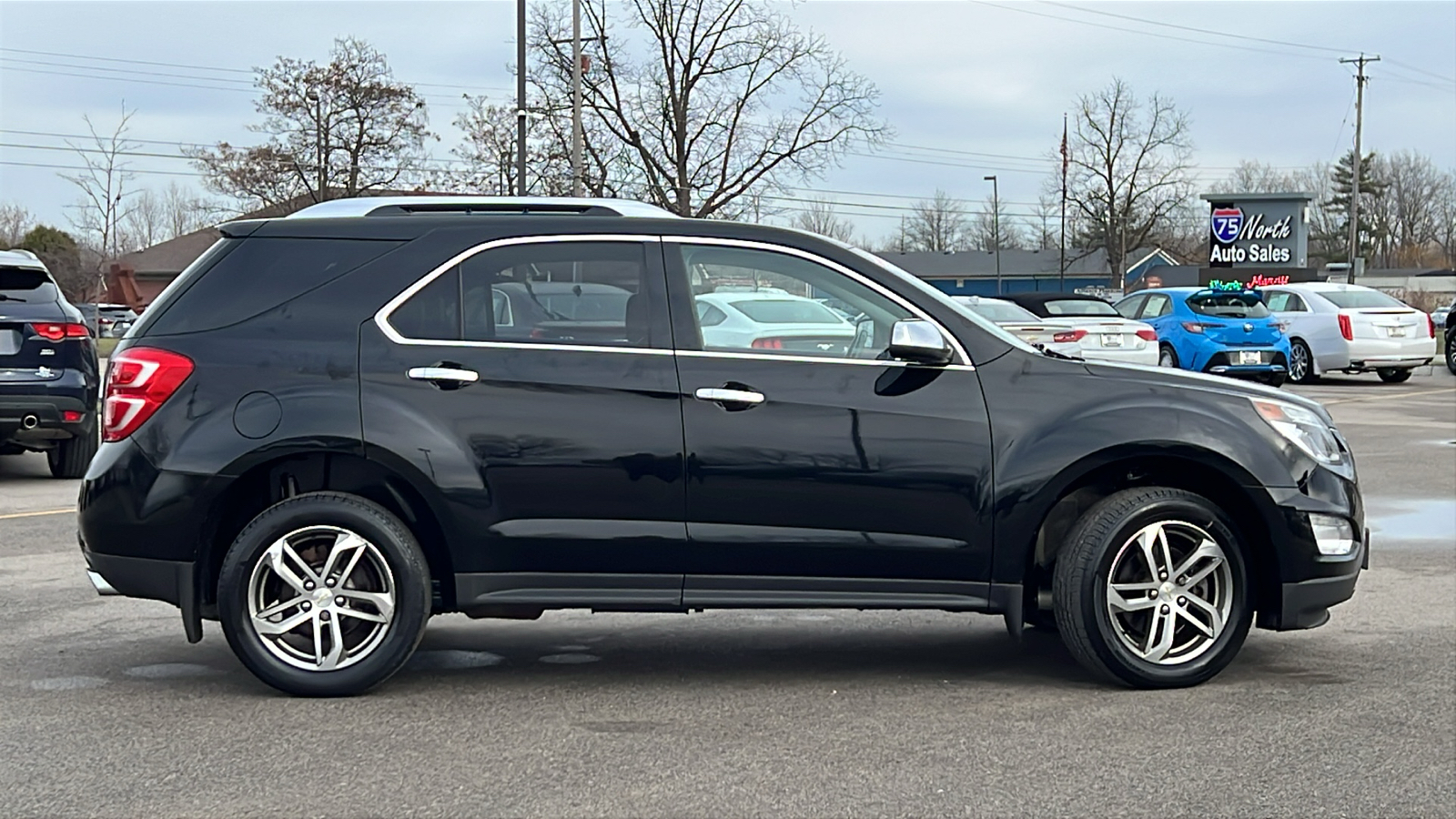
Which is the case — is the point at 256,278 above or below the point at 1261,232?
below

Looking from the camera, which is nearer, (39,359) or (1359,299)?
(39,359)

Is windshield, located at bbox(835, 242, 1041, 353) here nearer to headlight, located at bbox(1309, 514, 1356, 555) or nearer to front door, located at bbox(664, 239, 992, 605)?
front door, located at bbox(664, 239, 992, 605)

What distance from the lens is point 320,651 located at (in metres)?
5.18

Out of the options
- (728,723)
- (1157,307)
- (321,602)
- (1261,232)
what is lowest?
(728,723)

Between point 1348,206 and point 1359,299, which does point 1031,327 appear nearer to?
point 1359,299

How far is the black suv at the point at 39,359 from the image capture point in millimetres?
10898

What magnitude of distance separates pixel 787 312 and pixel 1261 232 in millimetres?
47393

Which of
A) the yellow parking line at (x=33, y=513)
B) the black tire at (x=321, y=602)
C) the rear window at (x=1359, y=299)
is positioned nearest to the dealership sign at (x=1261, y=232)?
the rear window at (x=1359, y=299)

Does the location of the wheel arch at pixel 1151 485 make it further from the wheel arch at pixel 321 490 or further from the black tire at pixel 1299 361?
the black tire at pixel 1299 361

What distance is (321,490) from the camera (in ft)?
17.5

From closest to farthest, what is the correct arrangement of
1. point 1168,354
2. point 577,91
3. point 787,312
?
point 787,312
point 1168,354
point 577,91

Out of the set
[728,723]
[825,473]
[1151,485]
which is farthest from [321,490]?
[1151,485]

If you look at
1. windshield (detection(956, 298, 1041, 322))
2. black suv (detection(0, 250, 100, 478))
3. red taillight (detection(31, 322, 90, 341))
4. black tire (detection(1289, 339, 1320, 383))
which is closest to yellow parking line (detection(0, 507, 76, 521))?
black suv (detection(0, 250, 100, 478))

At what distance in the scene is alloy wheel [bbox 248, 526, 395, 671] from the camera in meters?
5.13
